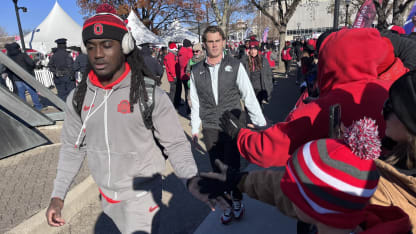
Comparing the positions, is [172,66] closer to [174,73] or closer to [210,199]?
[174,73]

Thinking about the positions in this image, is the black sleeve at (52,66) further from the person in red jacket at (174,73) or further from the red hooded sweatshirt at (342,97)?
the red hooded sweatshirt at (342,97)

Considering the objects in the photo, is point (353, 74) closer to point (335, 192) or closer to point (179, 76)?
point (335, 192)

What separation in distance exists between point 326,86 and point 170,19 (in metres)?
34.3

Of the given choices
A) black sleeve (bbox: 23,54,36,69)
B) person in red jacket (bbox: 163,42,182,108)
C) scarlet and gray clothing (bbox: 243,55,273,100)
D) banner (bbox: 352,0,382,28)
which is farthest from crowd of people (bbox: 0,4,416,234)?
black sleeve (bbox: 23,54,36,69)

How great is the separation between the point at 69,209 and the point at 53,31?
20461mm

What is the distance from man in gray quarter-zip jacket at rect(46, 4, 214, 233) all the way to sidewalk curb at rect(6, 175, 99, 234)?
1.70m

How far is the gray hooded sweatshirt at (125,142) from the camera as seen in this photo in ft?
5.54

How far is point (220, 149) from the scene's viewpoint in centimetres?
322

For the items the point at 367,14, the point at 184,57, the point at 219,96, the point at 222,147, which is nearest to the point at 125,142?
the point at 219,96

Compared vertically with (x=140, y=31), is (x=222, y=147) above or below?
below

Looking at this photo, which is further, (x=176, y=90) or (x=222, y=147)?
(x=176, y=90)

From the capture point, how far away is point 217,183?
1455 millimetres

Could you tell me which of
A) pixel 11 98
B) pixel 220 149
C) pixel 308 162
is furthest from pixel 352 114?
pixel 11 98

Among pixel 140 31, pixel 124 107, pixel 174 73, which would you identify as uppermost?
pixel 140 31
